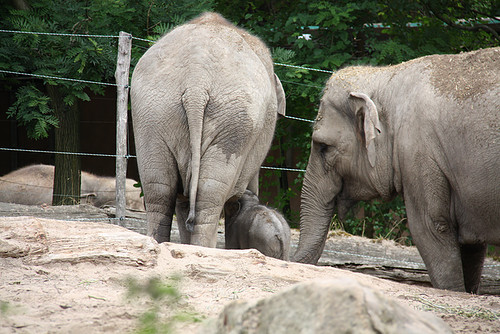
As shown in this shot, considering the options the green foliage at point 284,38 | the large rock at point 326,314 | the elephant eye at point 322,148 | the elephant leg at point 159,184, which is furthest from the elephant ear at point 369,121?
the large rock at point 326,314

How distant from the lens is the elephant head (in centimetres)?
565

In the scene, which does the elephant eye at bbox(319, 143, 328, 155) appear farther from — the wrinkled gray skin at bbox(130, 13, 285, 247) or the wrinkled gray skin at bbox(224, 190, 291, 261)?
the wrinkled gray skin at bbox(130, 13, 285, 247)

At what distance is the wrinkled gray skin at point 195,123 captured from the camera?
4797 mm

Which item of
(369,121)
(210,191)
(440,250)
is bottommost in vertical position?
(440,250)

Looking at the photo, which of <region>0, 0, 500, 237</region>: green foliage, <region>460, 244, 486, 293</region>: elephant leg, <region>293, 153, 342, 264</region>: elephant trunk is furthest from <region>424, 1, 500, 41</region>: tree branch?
<region>460, 244, 486, 293</region>: elephant leg

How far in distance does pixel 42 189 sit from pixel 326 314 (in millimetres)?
10435

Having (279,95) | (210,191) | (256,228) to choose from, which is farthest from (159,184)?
(279,95)

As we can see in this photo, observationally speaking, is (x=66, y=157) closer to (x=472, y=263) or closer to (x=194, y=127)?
(x=194, y=127)

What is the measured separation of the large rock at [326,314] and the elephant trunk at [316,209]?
4079mm

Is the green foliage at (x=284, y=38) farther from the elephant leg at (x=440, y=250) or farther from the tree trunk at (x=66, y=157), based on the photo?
the elephant leg at (x=440, y=250)

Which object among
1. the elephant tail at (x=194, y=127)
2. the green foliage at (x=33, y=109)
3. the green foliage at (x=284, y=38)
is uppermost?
the green foliage at (x=284, y=38)

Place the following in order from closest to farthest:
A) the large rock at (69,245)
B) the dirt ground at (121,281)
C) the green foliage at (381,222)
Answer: the dirt ground at (121,281) → the large rock at (69,245) → the green foliage at (381,222)

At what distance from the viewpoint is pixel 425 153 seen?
5148mm

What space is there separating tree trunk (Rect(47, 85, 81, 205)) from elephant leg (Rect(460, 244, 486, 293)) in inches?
223
